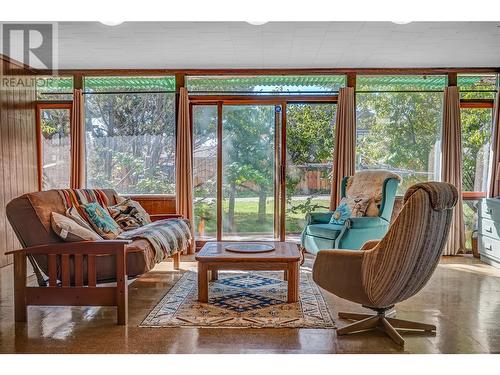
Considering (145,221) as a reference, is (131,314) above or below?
below

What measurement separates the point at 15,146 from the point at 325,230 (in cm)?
394

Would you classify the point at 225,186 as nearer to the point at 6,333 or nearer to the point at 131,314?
the point at 131,314

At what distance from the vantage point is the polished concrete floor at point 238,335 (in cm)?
267

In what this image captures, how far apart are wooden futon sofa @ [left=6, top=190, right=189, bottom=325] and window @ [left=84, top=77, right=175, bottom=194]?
2916mm

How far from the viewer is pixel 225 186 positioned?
611 cm

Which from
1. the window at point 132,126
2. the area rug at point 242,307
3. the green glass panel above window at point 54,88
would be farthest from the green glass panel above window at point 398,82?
the green glass panel above window at point 54,88

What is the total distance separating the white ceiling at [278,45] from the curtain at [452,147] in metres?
0.47

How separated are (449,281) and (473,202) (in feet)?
6.67

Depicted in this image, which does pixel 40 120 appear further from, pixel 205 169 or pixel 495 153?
pixel 495 153

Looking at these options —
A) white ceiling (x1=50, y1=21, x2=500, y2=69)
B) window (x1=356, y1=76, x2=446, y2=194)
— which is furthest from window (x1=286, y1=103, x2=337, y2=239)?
white ceiling (x1=50, y1=21, x2=500, y2=69)

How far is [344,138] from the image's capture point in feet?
19.2

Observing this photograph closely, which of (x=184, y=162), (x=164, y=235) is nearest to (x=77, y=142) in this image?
(x=184, y=162)

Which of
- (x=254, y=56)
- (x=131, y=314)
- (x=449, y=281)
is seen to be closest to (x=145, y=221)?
(x=131, y=314)
